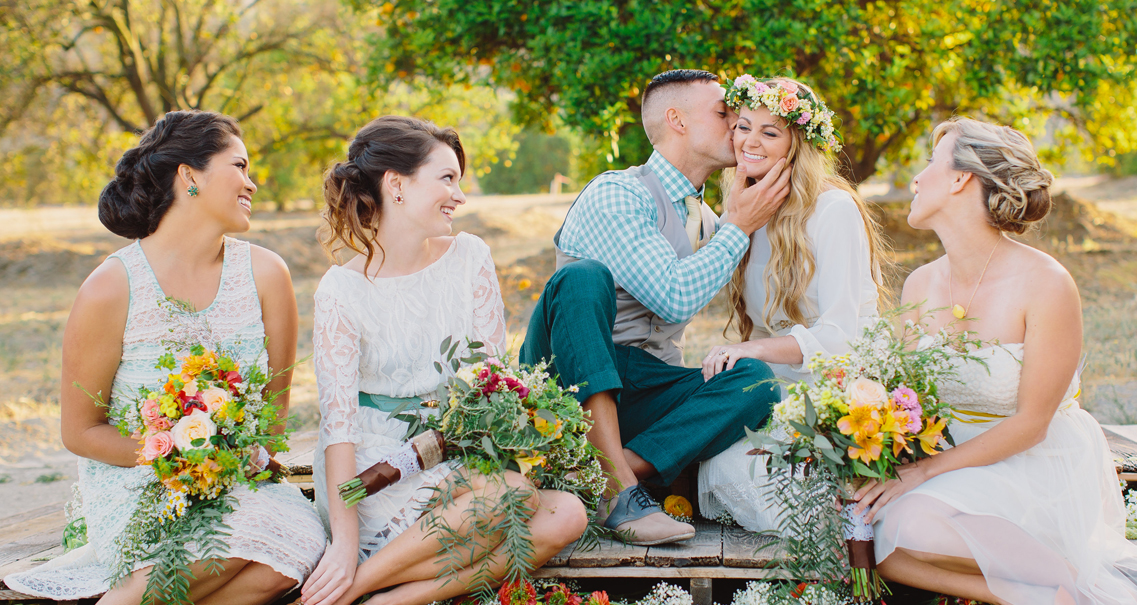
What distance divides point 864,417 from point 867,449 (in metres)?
0.11

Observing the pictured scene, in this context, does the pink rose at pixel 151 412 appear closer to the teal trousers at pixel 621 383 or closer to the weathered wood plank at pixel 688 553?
the teal trousers at pixel 621 383

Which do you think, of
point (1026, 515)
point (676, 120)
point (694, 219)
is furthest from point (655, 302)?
point (1026, 515)

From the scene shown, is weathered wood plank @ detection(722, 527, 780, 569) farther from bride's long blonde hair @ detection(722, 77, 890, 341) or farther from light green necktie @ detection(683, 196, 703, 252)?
light green necktie @ detection(683, 196, 703, 252)

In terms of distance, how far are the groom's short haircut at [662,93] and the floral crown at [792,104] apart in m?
0.26

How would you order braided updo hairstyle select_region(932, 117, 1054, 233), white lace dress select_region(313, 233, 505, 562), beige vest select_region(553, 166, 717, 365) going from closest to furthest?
braided updo hairstyle select_region(932, 117, 1054, 233)
white lace dress select_region(313, 233, 505, 562)
beige vest select_region(553, 166, 717, 365)

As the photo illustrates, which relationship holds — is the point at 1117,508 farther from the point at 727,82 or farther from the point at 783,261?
the point at 727,82

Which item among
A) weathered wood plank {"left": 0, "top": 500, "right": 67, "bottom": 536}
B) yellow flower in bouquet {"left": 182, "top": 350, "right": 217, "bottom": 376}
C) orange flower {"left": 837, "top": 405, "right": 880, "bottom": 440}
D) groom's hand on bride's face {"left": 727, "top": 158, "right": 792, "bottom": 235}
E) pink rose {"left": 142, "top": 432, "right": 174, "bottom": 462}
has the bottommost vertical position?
weathered wood plank {"left": 0, "top": 500, "right": 67, "bottom": 536}

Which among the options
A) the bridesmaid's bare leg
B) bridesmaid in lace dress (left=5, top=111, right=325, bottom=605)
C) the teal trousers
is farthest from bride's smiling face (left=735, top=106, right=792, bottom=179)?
bridesmaid in lace dress (left=5, top=111, right=325, bottom=605)

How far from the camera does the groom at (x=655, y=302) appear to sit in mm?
3176

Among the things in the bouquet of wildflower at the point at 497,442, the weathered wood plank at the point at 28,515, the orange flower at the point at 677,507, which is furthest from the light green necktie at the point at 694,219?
the weathered wood plank at the point at 28,515

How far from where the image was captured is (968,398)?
2.99 m

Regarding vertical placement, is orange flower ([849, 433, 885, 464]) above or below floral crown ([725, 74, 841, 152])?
below

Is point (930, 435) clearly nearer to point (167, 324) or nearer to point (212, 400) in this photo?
point (212, 400)

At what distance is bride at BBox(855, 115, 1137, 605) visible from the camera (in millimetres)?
2646
